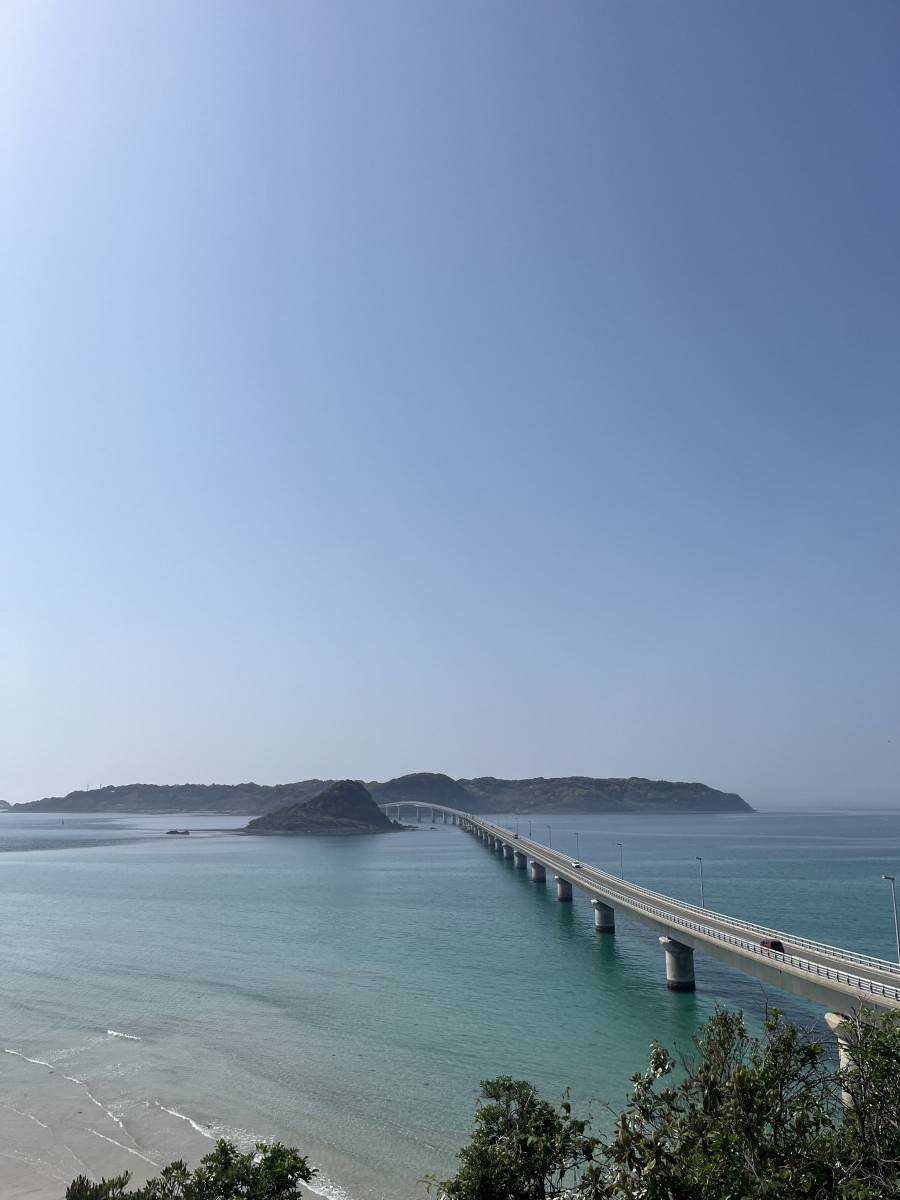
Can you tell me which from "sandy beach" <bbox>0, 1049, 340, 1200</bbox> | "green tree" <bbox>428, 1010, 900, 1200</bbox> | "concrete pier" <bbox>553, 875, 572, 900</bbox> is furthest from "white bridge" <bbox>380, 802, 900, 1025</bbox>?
"sandy beach" <bbox>0, 1049, 340, 1200</bbox>

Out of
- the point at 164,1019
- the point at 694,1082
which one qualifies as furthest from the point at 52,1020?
the point at 694,1082

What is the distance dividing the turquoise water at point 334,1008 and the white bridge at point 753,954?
3.01 metres

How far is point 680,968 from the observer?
53.7m

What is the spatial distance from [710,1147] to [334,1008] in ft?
127

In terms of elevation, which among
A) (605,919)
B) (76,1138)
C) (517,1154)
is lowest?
(605,919)

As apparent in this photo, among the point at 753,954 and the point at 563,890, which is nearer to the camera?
the point at 753,954

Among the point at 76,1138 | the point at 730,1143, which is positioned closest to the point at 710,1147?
the point at 730,1143

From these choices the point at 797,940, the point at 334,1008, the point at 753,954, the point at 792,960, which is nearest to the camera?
the point at 792,960

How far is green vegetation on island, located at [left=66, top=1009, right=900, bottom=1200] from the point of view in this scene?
1403cm

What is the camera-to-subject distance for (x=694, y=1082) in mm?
17094

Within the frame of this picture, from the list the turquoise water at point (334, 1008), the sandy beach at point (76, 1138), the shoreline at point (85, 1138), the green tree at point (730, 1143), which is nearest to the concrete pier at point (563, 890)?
the turquoise water at point (334, 1008)

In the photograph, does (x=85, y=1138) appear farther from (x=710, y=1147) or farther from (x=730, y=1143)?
(x=730, y=1143)

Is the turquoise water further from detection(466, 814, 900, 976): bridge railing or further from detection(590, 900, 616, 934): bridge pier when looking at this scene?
detection(466, 814, 900, 976): bridge railing

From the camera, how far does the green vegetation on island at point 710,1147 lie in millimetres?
14031
